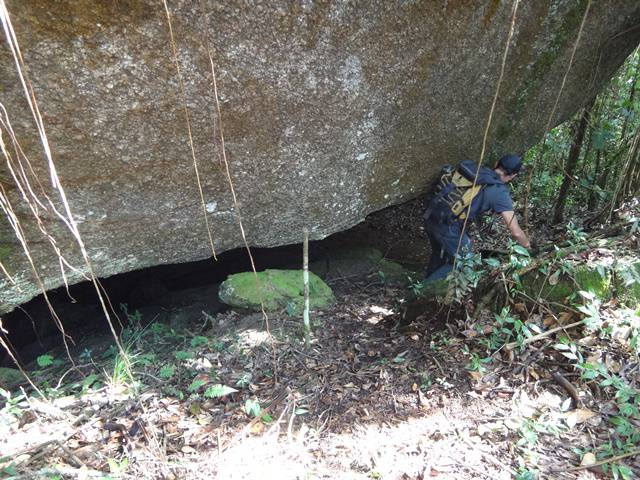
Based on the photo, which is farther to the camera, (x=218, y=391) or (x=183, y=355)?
(x=183, y=355)

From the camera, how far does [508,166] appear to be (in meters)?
4.08

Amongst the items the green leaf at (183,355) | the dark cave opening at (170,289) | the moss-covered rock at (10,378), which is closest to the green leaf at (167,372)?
the green leaf at (183,355)

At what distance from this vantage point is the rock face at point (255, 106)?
2.59m

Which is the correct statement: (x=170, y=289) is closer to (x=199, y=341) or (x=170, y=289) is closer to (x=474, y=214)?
(x=199, y=341)

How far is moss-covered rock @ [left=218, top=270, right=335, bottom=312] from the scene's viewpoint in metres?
3.84

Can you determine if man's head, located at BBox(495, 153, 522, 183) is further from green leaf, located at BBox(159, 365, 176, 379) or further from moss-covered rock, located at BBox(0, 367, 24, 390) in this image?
moss-covered rock, located at BBox(0, 367, 24, 390)

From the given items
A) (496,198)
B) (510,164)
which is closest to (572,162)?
(510,164)

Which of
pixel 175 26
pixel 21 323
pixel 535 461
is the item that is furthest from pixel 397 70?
pixel 21 323

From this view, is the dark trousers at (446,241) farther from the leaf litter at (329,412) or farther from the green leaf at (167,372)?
the green leaf at (167,372)

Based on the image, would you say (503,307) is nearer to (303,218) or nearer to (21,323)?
(303,218)

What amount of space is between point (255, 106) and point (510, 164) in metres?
2.68

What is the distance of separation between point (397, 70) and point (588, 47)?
7.90 ft

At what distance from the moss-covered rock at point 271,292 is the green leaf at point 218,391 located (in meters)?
1.13

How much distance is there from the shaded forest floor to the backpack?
128cm
